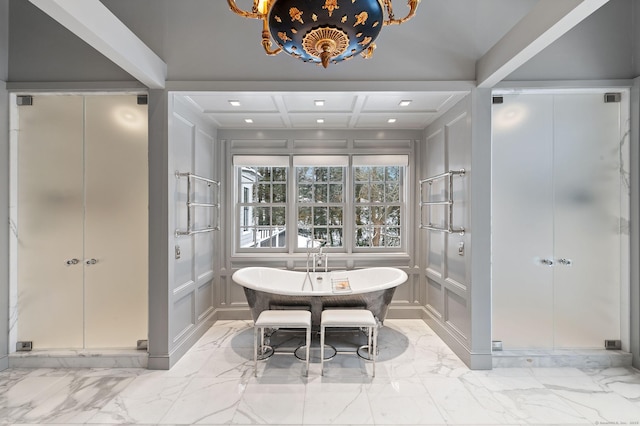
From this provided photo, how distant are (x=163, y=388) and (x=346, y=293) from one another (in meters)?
1.61

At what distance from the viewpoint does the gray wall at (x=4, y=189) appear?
8.39ft

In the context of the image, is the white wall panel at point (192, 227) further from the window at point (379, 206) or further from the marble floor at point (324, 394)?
the window at point (379, 206)

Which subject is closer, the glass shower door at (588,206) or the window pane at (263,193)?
the glass shower door at (588,206)

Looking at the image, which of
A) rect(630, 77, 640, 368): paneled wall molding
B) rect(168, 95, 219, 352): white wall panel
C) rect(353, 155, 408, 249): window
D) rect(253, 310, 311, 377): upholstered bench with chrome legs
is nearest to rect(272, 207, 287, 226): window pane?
rect(168, 95, 219, 352): white wall panel

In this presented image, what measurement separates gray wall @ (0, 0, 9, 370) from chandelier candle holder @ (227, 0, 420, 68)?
2852 mm

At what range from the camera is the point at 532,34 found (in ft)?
6.33

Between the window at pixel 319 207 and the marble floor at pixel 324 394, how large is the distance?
1.51 metres

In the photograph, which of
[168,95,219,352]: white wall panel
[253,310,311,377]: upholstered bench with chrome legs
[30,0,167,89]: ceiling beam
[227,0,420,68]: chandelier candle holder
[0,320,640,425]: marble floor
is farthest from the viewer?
[168,95,219,352]: white wall panel

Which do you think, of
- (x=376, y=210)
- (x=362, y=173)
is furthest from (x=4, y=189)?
(x=376, y=210)

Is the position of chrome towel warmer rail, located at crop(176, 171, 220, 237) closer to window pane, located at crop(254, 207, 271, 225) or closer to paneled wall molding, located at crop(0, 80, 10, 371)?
window pane, located at crop(254, 207, 271, 225)

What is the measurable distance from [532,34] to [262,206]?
10.2 ft

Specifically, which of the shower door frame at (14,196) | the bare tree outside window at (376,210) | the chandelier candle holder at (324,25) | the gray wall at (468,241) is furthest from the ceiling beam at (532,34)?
the shower door frame at (14,196)

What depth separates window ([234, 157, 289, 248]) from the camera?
399 centimetres

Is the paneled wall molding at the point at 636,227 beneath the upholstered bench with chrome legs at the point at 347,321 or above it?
above
